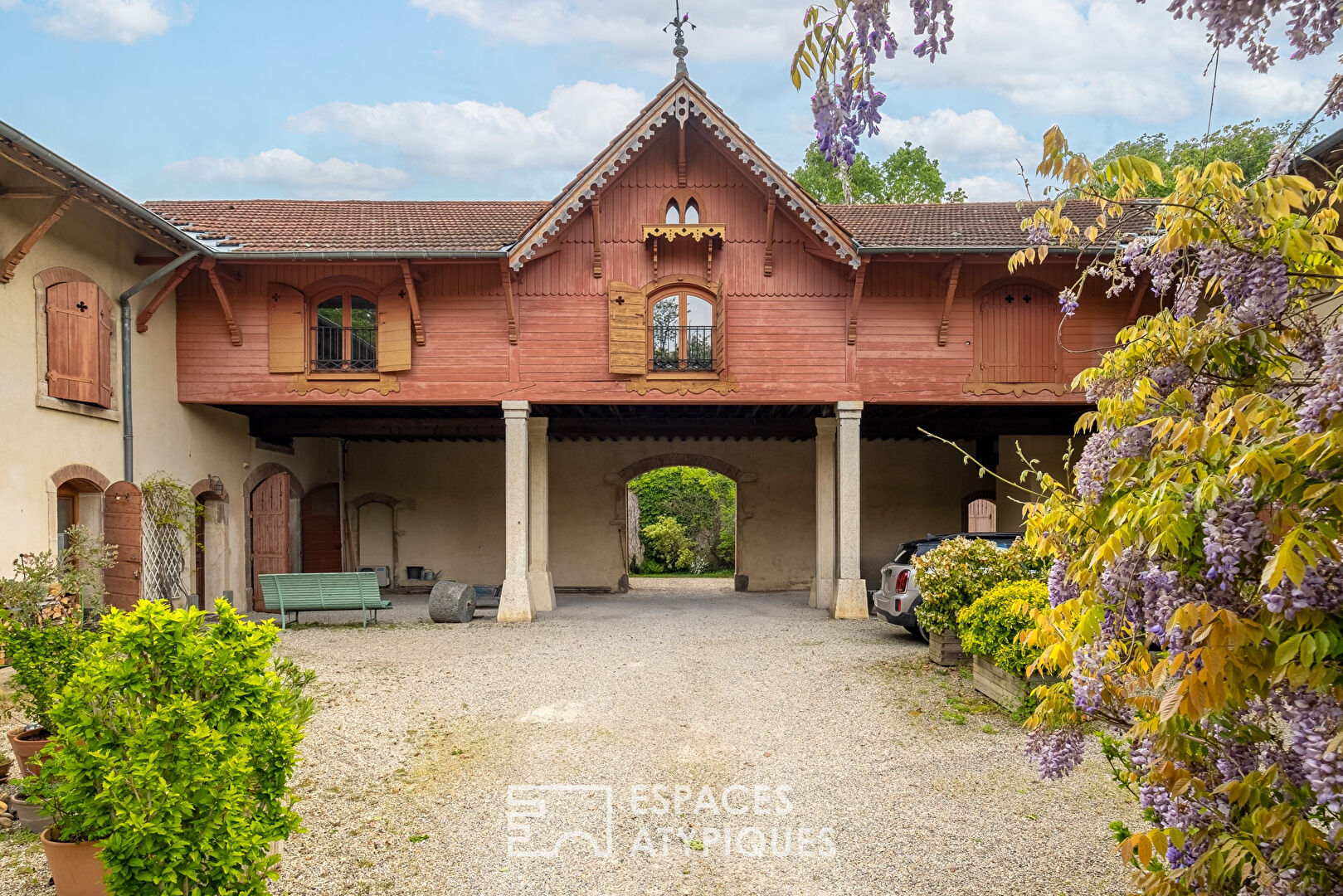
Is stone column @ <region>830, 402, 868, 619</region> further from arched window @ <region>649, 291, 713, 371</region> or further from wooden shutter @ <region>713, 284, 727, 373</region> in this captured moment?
arched window @ <region>649, 291, 713, 371</region>

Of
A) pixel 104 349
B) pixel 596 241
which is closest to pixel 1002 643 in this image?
pixel 596 241

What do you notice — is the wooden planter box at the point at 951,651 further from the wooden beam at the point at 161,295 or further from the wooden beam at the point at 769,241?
the wooden beam at the point at 161,295

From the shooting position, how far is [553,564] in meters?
19.7

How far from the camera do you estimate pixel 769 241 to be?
14133 millimetres

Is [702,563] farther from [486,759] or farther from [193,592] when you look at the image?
[486,759]

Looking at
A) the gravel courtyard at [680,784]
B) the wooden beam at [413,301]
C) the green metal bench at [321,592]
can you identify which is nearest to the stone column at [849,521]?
the gravel courtyard at [680,784]

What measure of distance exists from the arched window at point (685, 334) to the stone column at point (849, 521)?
7.92 ft

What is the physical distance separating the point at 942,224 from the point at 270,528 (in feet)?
46.8

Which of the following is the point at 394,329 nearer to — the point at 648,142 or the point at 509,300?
the point at 509,300

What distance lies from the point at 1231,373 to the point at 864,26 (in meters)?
1.57

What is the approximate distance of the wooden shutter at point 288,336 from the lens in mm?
14102

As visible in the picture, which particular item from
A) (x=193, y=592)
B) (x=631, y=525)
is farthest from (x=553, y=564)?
(x=631, y=525)

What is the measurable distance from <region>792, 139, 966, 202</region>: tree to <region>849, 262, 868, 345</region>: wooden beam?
17254mm

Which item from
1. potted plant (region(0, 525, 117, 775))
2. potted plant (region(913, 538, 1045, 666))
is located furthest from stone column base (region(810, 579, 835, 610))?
potted plant (region(0, 525, 117, 775))
